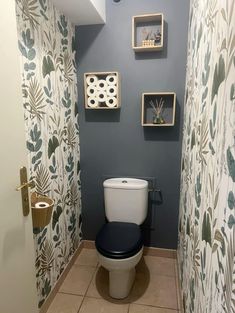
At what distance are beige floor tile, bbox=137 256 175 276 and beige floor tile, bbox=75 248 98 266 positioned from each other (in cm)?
41

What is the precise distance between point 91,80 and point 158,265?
1.72 m

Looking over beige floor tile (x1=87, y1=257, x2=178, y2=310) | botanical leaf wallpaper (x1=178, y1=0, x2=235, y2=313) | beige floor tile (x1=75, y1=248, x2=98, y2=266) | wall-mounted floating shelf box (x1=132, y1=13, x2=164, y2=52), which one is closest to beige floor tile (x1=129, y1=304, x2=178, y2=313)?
beige floor tile (x1=87, y1=257, x2=178, y2=310)

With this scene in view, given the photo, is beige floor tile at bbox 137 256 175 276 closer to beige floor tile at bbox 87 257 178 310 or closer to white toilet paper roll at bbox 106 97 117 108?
beige floor tile at bbox 87 257 178 310

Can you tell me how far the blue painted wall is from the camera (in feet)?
6.29

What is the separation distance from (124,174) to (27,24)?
4.45ft

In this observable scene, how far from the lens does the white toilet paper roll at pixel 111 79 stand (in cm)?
197

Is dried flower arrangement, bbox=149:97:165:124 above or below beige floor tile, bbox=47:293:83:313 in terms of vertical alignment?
above

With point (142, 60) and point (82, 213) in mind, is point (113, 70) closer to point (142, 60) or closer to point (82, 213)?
point (142, 60)

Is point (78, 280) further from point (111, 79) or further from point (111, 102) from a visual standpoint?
point (111, 79)

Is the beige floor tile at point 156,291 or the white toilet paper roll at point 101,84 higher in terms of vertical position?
the white toilet paper roll at point 101,84

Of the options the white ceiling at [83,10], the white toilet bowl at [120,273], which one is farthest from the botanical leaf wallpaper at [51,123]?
the white toilet bowl at [120,273]

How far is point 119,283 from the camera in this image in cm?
176

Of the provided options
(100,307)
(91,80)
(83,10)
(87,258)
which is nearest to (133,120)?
(91,80)

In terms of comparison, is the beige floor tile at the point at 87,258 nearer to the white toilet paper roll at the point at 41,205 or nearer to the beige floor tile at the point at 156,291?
the beige floor tile at the point at 156,291
